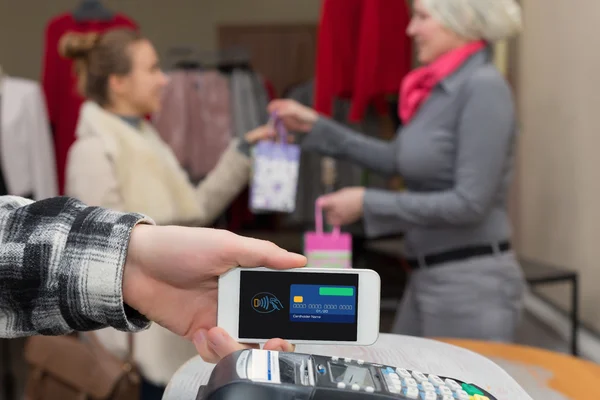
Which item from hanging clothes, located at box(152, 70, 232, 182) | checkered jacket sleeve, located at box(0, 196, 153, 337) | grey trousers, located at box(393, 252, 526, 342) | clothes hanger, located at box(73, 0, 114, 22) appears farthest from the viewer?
hanging clothes, located at box(152, 70, 232, 182)

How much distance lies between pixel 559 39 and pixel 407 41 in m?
0.62

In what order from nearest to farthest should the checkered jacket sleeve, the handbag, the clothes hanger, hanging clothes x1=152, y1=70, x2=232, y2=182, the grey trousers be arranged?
the checkered jacket sleeve, the grey trousers, the handbag, the clothes hanger, hanging clothes x1=152, y1=70, x2=232, y2=182

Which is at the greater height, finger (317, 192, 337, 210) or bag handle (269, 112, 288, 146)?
bag handle (269, 112, 288, 146)

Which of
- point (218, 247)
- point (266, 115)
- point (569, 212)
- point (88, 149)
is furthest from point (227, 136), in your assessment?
point (218, 247)

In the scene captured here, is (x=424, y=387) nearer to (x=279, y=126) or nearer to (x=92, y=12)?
(x=279, y=126)

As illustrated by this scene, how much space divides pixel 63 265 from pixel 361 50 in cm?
154

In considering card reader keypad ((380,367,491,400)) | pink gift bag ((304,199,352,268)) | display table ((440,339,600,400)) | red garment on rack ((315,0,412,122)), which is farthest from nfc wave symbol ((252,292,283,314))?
red garment on rack ((315,0,412,122))

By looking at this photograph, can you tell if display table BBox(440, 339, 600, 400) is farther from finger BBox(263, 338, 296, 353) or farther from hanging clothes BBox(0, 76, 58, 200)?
hanging clothes BBox(0, 76, 58, 200)

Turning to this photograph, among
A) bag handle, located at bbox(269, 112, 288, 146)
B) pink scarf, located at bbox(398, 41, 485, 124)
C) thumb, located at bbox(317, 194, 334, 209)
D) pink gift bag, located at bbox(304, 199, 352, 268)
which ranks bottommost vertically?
pink gift bag, located at bbox(304, 199, 352, 268)

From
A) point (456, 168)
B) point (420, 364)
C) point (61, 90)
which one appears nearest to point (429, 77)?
point (456, 168)

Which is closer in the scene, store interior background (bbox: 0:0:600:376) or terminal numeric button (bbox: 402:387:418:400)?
terminal numeric button (bbox: 402:387:418:400)

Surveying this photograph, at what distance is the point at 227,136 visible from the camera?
296cm

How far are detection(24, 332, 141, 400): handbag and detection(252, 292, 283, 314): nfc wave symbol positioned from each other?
1.00m

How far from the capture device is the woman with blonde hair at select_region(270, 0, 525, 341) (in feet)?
4.35
